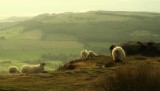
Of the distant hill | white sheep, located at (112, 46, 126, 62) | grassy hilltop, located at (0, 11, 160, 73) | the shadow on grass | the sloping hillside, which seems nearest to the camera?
the shadow on grass

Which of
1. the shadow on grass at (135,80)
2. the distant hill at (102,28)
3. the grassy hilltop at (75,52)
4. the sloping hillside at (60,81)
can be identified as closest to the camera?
the shadow on grass at (135,80)

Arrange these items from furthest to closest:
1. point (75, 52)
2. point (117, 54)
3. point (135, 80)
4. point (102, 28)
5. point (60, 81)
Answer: point (102, 28) → point (75, 52) → point (117, 54) → point (60, 81) → point (135, 80)

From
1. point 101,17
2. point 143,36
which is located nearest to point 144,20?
point 101,17

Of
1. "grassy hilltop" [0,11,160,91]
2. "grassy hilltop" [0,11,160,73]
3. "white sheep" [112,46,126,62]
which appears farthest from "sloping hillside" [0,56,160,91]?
"grassy hilltop" [0,11,160,73]

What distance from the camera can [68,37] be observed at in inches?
5522

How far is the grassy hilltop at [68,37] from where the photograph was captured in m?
114

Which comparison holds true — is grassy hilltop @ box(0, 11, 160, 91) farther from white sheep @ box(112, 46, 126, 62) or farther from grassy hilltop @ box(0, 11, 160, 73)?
white sheep @ box(112, 46, 126, 62)

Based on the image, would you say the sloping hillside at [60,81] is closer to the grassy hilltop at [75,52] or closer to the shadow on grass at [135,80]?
the grassy hilltop at [75,52]

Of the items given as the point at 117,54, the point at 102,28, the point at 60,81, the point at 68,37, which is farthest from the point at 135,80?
the point at 102,28

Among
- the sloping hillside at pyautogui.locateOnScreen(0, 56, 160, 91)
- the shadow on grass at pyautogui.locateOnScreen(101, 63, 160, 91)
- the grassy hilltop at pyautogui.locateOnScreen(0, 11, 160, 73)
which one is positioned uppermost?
the shadow on grass at pyautogui.locateOnScreen(101, 63, 160, 91)

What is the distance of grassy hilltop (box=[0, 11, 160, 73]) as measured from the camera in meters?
114

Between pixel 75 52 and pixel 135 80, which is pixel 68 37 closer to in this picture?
pixel 75 52

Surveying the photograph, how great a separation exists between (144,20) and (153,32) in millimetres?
26097

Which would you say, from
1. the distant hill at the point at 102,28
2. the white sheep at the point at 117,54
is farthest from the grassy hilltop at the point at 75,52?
the white sheep at the point at 117,54
